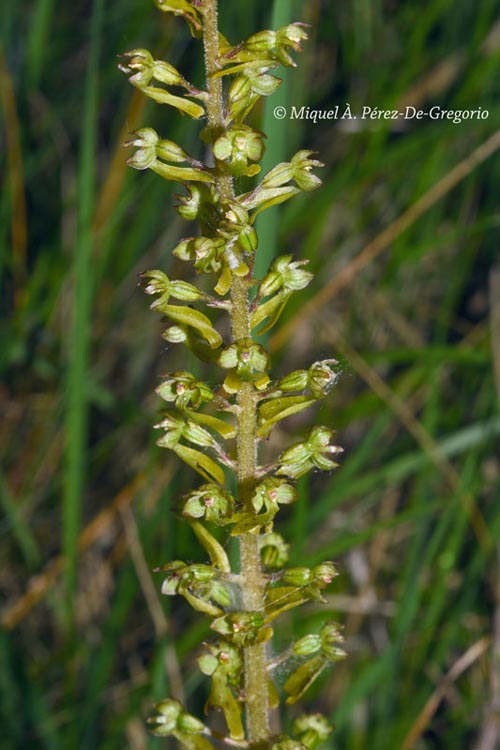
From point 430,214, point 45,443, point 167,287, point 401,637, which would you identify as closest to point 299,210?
point 430,214

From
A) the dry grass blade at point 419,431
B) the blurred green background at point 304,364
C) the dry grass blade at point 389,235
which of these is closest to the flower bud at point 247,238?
the blurred green background at point 304,364

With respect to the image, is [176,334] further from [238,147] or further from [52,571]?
[52,571]

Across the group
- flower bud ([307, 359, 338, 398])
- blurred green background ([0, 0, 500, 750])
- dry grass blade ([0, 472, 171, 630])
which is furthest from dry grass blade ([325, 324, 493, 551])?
flower bud ([307, 359, 338, 398])

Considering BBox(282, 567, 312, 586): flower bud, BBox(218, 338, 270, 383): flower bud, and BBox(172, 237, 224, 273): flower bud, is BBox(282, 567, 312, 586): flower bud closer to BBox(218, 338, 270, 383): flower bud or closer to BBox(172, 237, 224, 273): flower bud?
BBox(218, 338, 270, 383): flower bud

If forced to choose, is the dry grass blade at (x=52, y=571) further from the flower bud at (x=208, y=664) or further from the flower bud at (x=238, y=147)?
the flower bud at (x=238, y=147)

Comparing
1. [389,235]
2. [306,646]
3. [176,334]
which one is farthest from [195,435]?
[389,235]

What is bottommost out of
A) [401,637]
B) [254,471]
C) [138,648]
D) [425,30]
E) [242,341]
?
[138,648]

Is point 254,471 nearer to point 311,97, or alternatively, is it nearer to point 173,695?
point 173,695
